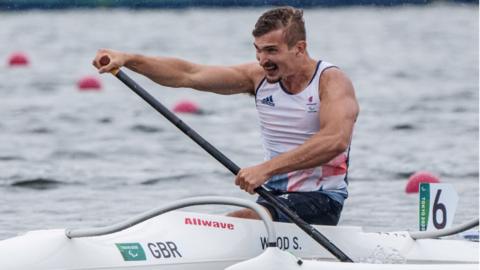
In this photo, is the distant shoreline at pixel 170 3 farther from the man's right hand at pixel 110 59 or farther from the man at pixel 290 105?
the man's right hand at pixel 110 59

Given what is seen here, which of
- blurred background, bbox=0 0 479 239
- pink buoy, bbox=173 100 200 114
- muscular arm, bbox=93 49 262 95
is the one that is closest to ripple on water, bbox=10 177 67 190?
blurred background, bbox=0 0 479 239

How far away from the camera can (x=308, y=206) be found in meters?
7.63

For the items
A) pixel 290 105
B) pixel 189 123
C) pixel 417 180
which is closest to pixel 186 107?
pixel 189 123

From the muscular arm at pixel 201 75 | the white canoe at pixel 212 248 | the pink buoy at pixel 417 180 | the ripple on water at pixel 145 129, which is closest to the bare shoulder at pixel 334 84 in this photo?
the muscular arm at pixel 201 75

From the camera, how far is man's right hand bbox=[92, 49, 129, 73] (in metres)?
7.34

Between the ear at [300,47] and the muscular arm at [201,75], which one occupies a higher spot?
the ear at [300,47]

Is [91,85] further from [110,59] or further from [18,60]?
[110,59]

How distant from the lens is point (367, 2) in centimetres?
5222

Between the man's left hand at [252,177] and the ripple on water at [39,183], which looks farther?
the ripple on water at [39,183]

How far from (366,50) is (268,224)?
26.2m

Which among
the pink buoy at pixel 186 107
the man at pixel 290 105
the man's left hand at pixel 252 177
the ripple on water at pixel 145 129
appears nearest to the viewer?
the man's left hand at pixel 252 177

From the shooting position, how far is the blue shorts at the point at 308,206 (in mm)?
7561

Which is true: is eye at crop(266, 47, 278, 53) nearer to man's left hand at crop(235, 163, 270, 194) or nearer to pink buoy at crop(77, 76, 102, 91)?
man's left hand at crop(235, 163, 270, 194)

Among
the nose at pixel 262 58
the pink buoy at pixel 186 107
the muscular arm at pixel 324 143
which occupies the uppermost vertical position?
the nose at pixel 262 58
